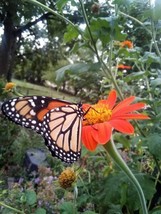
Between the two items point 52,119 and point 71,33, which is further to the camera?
point 71,33

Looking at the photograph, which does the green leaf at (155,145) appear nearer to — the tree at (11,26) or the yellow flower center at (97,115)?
the yellow flower center at (97,115)

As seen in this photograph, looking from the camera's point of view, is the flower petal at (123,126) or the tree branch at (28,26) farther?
the tree branch at (28,26)

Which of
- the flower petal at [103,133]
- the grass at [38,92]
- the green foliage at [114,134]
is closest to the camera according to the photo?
the flower petal at [103,133]

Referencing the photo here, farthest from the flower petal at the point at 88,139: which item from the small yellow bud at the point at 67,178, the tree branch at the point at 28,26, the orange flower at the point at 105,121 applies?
the tree branch at the point at 28,26

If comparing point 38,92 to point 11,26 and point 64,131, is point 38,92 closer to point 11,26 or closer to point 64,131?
point 11,26

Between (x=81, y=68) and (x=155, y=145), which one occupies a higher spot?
(x=81, y=68)

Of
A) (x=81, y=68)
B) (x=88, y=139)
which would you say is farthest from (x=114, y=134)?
(x=88, y=139)

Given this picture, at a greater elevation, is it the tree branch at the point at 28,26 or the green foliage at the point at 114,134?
the tree branch at the point at 28,26
